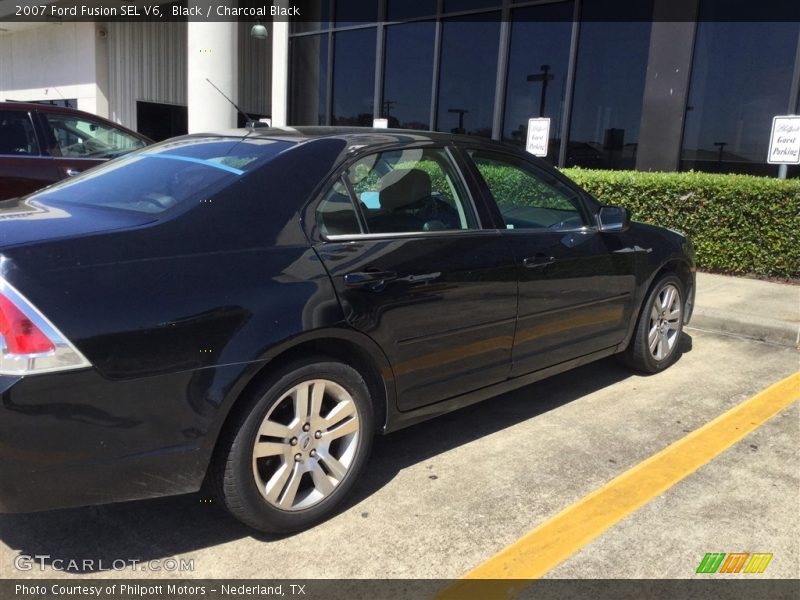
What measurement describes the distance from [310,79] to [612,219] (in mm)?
12112

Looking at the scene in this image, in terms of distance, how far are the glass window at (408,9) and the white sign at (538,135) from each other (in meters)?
4.73

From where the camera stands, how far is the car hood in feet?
7.43

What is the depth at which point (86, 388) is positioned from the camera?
2.12 meters

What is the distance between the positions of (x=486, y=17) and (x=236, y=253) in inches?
405

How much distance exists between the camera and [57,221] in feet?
8.08

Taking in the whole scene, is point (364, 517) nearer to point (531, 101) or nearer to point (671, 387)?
point (671, 387)

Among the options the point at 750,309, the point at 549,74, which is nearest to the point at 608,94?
the point at 549,74

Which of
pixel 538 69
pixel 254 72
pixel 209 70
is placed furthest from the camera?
pixel 254 72

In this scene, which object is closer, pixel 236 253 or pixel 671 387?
pixel 236 253

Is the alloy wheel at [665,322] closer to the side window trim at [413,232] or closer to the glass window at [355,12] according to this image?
the side window trim at [413,232]

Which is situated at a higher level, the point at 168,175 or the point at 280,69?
the point at 280,69

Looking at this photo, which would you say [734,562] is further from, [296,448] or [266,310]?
[266,310]

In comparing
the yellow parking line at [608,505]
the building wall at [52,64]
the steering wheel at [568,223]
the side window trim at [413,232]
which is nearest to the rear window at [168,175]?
the side window trim at [413,232]

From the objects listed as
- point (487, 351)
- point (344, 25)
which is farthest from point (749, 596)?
point (344, 25)
